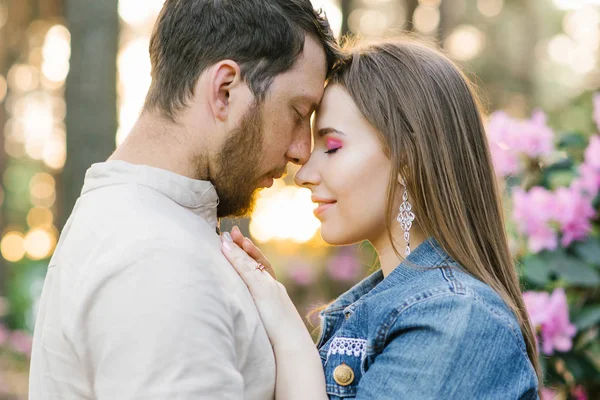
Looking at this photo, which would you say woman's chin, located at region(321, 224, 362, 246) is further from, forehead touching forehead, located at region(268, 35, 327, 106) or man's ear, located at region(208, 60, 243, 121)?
man's ear, located at region(208, 60, 243, 121)

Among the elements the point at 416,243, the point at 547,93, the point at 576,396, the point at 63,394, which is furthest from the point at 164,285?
the point at 547,93

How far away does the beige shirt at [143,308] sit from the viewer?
1596 mm

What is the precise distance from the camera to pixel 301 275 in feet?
31.4

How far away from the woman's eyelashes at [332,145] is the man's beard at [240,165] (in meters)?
0.24

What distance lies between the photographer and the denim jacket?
6.07 ft

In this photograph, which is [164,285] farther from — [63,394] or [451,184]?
[451,184]

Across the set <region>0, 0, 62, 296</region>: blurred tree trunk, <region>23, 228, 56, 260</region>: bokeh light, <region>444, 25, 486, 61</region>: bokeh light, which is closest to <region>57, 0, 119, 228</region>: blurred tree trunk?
<region>0, 0, 62, 296</region>: blurred tree trunk

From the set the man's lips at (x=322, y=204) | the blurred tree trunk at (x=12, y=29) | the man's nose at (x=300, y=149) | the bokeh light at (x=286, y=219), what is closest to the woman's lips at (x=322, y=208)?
the man's lips at (x=322, y=204)

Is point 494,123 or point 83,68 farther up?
point 83,68

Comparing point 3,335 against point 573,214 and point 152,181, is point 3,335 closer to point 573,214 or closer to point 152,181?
point 573,214

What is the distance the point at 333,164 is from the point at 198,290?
767 mm

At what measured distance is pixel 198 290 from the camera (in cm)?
170

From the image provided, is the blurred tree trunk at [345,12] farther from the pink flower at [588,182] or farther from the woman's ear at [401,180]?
the woman's ear at [401,180]

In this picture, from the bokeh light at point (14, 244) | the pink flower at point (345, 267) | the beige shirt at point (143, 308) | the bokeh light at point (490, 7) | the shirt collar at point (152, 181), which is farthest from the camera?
the bokeh light at point (14, 244)
